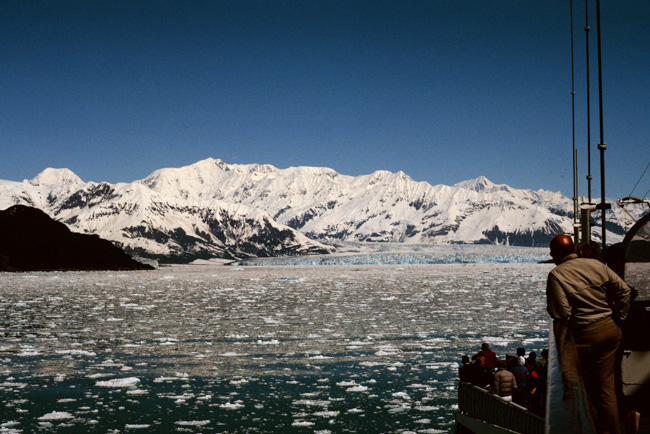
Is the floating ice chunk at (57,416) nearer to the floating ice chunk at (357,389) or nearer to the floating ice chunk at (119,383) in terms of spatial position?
the floating ice chunk at (119,383)

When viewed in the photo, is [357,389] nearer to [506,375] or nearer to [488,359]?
[488,359]

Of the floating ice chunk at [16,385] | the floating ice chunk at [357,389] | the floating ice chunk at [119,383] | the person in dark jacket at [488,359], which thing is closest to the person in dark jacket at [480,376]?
the person in dark jacket at [488,359]

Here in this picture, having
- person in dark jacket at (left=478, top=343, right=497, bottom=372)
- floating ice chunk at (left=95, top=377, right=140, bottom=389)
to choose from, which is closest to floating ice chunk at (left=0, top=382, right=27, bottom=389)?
floating ice chunk at (left=95, top=377, right=140, bottom=389)

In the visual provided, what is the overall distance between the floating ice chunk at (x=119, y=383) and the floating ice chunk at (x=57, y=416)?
11.8 ft

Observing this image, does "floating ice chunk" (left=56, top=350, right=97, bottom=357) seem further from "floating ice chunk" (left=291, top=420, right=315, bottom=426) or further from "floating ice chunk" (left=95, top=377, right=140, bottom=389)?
"floating ice chunk" (left=291, top=420, right=315, bottom=426)

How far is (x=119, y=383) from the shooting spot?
2186 cm

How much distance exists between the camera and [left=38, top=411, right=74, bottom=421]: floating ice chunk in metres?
17.2

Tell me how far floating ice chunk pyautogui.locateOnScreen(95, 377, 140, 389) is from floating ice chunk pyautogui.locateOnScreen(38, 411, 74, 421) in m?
3.60

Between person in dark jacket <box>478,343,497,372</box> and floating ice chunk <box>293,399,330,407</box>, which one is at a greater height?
person in dark jacket <box>478,343,497,372</box>

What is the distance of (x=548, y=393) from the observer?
3.89 m

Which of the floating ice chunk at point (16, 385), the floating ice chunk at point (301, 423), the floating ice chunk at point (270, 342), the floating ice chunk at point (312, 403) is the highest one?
the floating ice chunk at point (270, 342)

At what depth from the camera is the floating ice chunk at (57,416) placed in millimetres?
→ 17239

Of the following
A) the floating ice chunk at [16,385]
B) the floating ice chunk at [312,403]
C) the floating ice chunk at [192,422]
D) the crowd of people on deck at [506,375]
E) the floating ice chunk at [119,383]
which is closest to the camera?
the crowd of people on deck at [506,375]

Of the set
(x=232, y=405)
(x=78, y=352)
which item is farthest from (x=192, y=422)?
(x=78, y=352)
